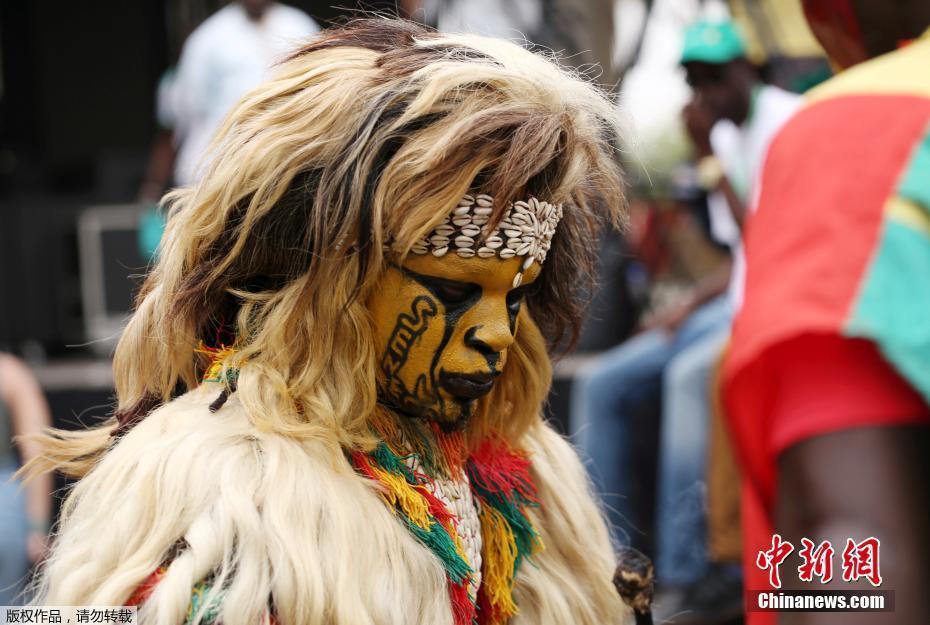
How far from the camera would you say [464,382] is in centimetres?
171

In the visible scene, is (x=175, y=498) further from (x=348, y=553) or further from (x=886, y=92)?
(x=886, y=92)

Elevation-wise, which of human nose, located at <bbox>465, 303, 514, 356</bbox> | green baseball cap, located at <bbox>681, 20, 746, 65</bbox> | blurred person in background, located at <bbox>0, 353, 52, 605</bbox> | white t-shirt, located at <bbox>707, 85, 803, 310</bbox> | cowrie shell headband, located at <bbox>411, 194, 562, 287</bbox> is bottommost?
blurred person in background, located at <bbox>0, 353, 52, 605</bbox>

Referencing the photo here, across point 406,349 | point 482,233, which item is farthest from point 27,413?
point 482,233

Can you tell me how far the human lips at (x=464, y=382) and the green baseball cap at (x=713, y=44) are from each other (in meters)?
2.83


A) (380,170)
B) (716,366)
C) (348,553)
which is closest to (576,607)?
(348,553)

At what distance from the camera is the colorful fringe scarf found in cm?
171

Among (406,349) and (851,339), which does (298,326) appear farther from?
(851,339)

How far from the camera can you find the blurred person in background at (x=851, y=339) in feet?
3.21

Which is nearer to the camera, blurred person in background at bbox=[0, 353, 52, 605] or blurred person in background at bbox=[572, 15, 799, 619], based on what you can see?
blurred person in background at bbox=[0, 353, 52, 605]

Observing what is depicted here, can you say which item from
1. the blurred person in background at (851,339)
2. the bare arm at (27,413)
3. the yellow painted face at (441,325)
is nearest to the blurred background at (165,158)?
the bare arm at (27,413)

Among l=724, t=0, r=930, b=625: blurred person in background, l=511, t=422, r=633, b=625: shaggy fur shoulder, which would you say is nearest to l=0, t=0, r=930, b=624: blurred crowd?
l=724, t=0, r=930, b=625: blurred person in background

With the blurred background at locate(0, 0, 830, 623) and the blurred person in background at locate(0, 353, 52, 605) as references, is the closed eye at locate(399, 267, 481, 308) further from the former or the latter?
the blurred person in background at locate(0, 353, 52, 605)

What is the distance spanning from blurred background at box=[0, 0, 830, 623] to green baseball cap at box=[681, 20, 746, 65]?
0.10 ft

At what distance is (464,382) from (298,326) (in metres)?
0.25
